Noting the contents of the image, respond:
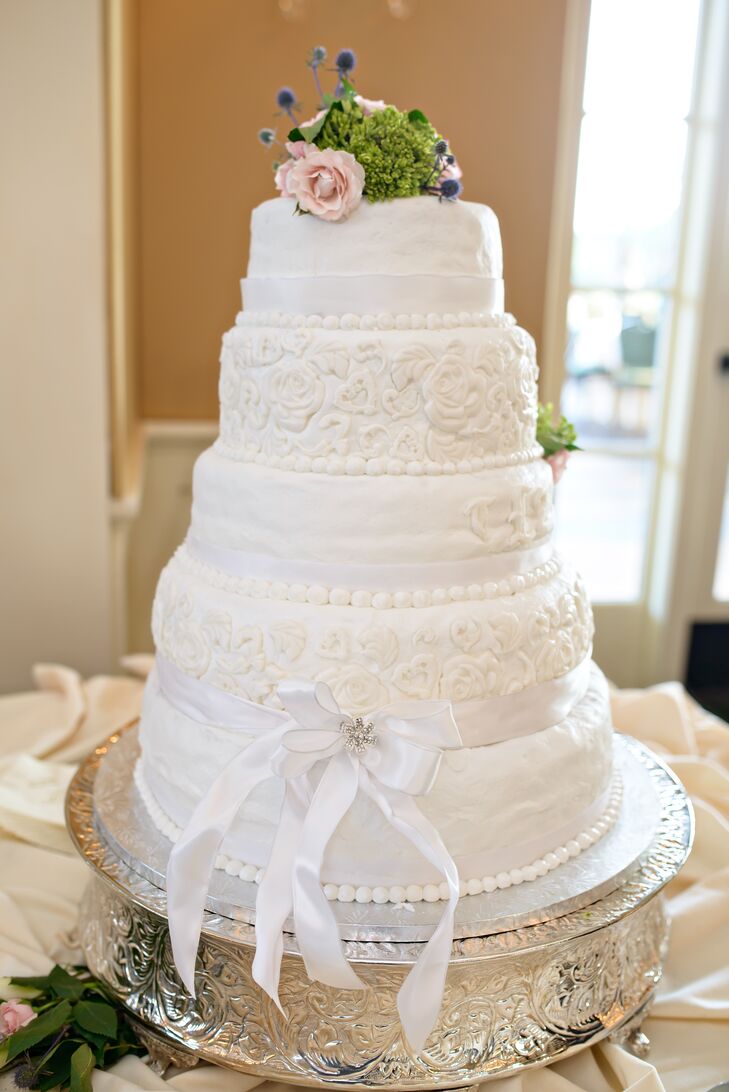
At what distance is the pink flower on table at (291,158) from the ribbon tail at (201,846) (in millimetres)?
909

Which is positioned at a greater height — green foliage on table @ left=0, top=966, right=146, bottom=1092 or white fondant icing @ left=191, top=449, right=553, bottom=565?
white fondant icing @ left=191, top=449, right=553, bottom=565

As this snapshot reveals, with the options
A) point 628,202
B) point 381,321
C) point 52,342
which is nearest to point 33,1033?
point 381,321

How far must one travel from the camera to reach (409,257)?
5.20 feet

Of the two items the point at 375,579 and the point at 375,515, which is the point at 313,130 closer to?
the point at 375,515

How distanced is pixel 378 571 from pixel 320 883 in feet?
1.61

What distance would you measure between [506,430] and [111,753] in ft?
3.86

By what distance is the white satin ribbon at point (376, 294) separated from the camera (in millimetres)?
1581

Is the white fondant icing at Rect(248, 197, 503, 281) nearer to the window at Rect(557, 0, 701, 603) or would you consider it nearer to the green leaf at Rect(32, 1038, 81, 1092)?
the green leaf at Rect(32, 1038, 81, 1092)

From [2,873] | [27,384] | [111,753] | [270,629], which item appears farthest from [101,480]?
[270,629]

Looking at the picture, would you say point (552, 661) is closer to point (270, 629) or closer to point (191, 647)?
point (270, 629)

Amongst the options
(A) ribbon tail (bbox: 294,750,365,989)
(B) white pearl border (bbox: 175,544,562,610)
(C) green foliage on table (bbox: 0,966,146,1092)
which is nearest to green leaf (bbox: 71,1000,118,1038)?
(C) green foliage on table (bbox: 0,966,146,1092)

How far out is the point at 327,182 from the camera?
1514mm

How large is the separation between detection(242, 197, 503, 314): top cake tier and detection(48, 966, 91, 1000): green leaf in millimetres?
1283

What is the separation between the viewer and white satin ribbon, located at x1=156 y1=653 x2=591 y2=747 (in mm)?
1556
